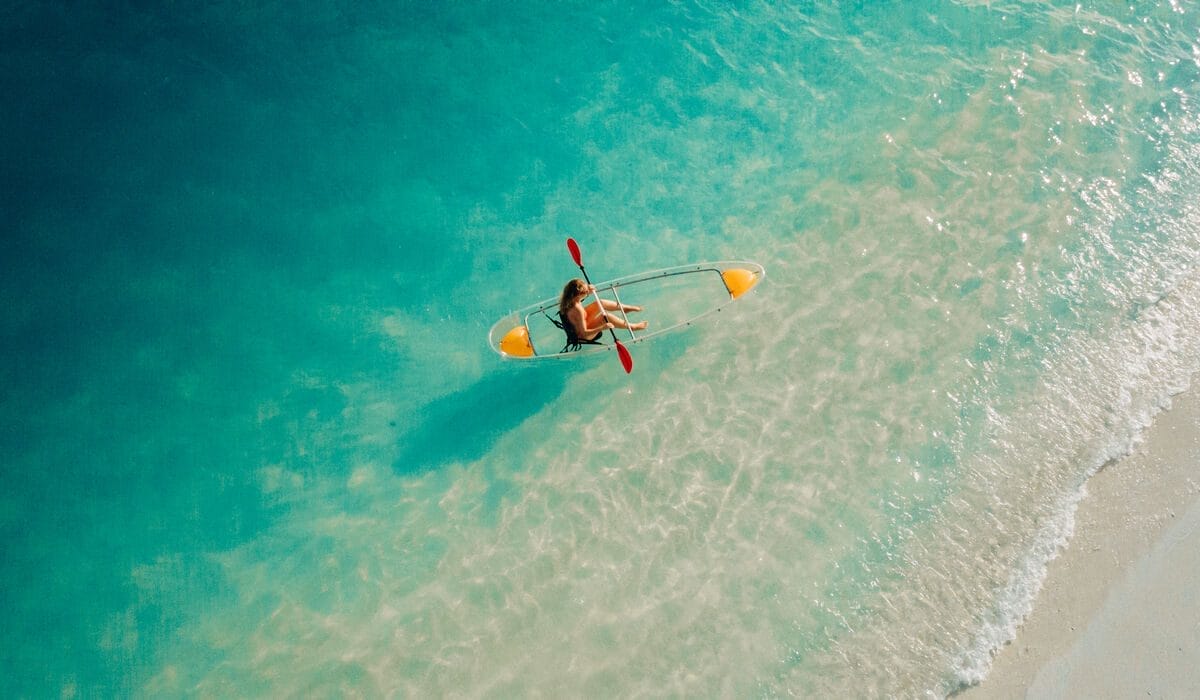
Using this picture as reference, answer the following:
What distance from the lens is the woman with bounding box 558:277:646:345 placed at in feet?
27.9

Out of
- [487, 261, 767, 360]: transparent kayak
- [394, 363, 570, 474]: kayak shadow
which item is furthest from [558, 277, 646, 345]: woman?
[394, 363, 570, 474]: kayak shadow

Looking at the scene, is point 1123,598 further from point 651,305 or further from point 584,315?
point 584,315

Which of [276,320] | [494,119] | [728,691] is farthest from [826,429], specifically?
[276,320]

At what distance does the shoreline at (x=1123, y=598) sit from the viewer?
25.1ft

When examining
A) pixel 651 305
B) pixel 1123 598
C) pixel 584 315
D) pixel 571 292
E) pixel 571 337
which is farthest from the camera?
pixel 651 305

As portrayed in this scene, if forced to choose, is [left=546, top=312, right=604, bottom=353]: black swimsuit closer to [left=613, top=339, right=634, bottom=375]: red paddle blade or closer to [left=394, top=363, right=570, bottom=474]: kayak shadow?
[left=613, top=339, right=634, bottom=375]: red paddle blade

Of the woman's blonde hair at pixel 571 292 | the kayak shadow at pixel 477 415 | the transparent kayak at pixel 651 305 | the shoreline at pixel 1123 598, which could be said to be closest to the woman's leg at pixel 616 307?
the transparent kayak at pixel 651 305

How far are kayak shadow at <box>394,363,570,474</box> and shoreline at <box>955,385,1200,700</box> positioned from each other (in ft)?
18.9

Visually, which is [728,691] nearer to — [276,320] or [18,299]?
[276,320]

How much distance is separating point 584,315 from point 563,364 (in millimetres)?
1130

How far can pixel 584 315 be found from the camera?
8.73 m

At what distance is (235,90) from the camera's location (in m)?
11.1

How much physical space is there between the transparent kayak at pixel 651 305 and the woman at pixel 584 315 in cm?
20

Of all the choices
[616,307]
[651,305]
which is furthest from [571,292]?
[651,305]
